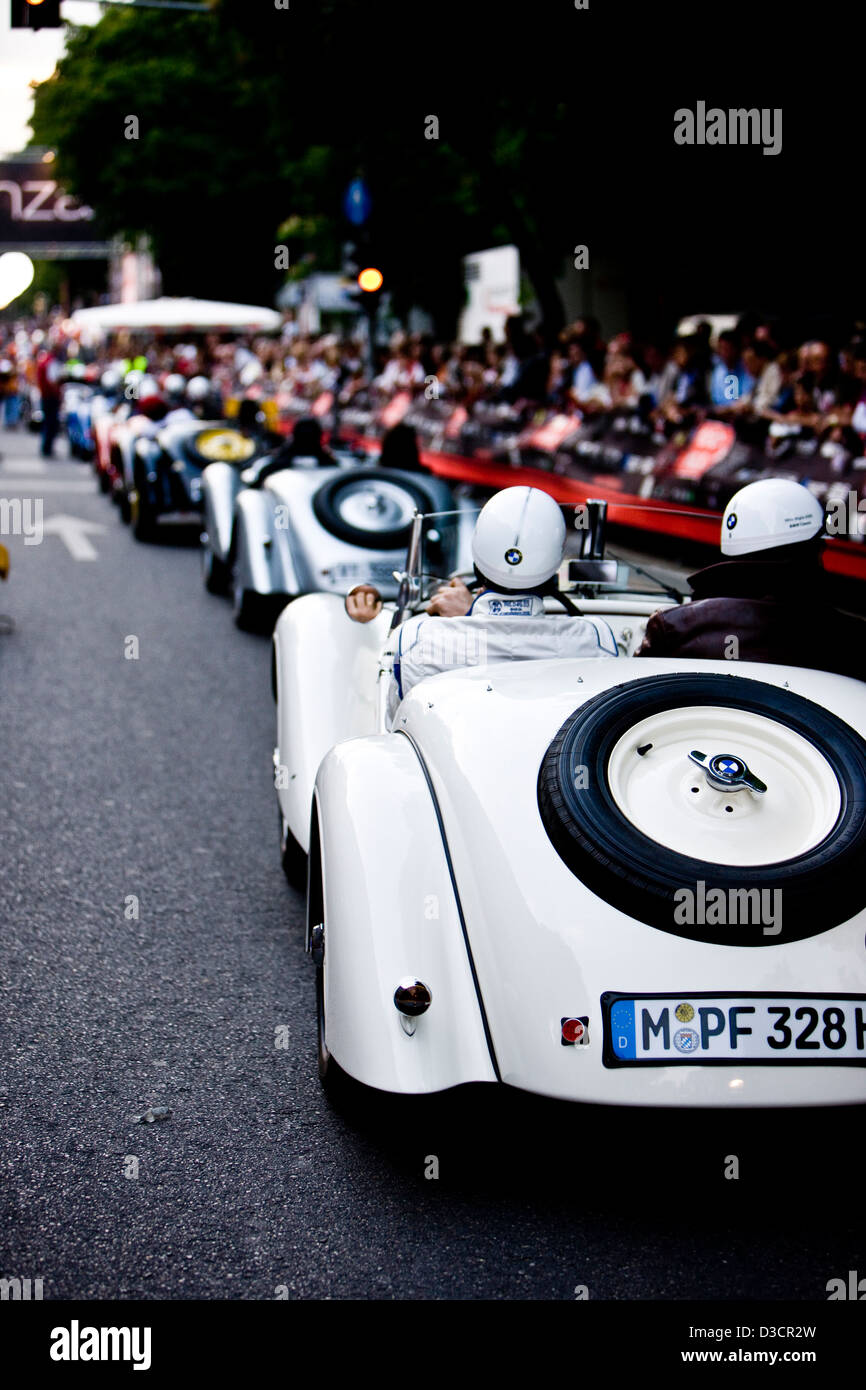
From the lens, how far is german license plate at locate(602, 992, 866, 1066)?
289 cm

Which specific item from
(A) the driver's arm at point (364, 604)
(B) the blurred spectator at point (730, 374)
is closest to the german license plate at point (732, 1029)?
(A) the driver's arm at point (364, 604)

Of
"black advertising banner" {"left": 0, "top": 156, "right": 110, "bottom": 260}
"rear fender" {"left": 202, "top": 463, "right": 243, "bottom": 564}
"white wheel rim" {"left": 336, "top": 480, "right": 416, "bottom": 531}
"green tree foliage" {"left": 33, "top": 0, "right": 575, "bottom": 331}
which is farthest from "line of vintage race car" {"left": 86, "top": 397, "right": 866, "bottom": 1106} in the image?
"black advertising banner" {"left": 0, "top": 156, "right": 110, "bottom": 260}

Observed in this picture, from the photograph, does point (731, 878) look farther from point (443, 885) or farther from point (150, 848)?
point (150, 848)

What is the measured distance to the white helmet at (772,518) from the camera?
3.97m

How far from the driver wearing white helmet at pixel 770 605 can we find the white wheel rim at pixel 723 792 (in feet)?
1.74

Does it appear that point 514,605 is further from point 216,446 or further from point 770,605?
point 216,446

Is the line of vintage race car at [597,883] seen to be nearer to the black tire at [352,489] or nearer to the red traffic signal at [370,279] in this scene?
the black tire at [352,489]

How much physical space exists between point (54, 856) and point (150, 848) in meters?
0.34

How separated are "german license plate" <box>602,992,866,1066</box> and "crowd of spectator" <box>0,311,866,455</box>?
300 inches

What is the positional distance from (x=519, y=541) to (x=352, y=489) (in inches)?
209

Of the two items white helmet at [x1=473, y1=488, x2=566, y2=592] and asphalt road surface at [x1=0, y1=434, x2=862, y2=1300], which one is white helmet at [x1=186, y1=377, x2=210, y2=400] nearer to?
asphalt road surface at [x1=0, y1=434, x2=862, y2=1300]

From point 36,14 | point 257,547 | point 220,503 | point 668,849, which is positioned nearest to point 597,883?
point 668,849

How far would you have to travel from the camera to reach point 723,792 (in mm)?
3250
